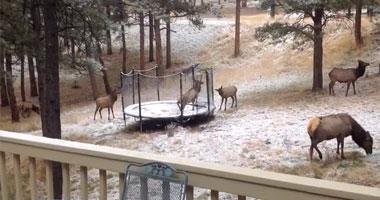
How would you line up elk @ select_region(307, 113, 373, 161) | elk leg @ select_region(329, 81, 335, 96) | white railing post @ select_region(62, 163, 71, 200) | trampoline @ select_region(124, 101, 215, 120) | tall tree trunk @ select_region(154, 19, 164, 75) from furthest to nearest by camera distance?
tall tree trunk @ select_region(154, 19, 164, 75), elk leg @ select_region(329, 81, 335, 96), trampoline @ select_region(124, 101, 215, 120), elk @ select_region(307, 113, 373, 161), white railing post @ select_region(62, 163, 71, 200)

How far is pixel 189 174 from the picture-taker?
5.29 feet

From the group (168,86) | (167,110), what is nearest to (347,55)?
(168,86)

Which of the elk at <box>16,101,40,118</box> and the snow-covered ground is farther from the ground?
the snow-covered ground

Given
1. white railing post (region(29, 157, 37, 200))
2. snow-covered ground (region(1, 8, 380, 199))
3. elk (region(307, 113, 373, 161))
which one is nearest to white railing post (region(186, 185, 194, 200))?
white railing post (region(29, 157, 37, 200))

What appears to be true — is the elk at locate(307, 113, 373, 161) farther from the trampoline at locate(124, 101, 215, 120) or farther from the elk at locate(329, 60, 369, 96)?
the elk at locate(329, 60, 369, 96)

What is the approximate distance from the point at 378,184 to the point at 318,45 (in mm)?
7545

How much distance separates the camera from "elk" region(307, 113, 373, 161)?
22.1 feet

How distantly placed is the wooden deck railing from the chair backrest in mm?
23

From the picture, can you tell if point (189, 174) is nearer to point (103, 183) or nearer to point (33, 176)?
point (103, 183)

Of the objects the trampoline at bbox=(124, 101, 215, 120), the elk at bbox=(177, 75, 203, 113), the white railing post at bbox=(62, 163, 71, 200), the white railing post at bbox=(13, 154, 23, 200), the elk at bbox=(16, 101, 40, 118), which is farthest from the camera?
the elk at bbox=(16, 101, 40, 118)

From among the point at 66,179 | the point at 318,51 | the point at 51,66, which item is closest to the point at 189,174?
the point at 66,179

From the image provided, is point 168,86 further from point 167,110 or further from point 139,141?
A: point 139,141

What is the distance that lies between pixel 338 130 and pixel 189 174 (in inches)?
217

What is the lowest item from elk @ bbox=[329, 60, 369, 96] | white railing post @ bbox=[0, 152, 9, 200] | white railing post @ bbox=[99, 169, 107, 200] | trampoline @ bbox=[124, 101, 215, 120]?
trampoline @ bbox=[124, 101, 215, 120]
